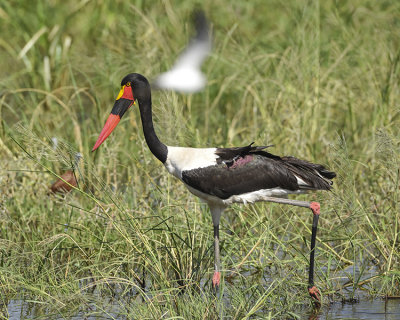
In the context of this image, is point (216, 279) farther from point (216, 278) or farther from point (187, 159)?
point (187, 159)

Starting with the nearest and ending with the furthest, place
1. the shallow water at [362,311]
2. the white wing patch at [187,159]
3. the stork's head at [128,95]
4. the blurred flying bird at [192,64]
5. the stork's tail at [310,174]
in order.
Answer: the shallow water at [362,311]
the white wing patch at [187,159]
the stork's tail at [310,174]
the stork's head at [128,95]
the blurred flying bird at [192,64]

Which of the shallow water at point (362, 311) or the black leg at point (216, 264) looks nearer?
the shallow water at point (362, 311)

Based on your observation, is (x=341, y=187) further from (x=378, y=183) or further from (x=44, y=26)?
(x=44, y=26)

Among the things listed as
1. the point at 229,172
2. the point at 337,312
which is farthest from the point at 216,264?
the point at 337,312

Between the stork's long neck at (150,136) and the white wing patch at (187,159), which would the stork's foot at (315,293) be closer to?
the white wing patch at (187,159)

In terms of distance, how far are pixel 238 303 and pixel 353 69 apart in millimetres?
4175

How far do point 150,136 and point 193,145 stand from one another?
950 mm

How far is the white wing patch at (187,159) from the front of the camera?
201 inches

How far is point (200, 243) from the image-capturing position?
5.09m

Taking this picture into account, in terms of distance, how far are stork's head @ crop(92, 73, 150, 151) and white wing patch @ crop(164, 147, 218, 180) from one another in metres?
0.41

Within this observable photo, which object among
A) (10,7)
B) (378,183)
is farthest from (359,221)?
(10,7)

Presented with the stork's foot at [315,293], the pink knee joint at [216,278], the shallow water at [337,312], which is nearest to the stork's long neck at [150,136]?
the pink knee joint at [216,278]

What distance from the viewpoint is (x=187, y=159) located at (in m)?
5.15

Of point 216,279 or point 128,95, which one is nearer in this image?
point 216,279
